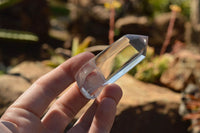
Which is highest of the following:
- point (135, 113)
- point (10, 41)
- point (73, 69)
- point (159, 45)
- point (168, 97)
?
point (73, 69)

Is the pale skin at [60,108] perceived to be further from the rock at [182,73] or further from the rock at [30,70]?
the rock at [182,73]

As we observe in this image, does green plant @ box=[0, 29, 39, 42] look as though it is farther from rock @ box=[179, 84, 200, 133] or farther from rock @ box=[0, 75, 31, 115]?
rock @ box=[179, 84, 200, 133]

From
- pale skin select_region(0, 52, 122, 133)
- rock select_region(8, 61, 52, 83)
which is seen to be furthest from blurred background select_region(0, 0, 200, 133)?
pale skin select_region(0, 52, 122, 133)

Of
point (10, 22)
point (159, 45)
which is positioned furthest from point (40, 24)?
point (159, 45)

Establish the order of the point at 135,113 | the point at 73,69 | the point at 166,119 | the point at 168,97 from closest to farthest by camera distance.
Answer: the point at 73,69
the point at 135,113
the point at 166,119
the point at 168,97

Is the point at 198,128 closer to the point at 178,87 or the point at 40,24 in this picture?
the point at 178,87

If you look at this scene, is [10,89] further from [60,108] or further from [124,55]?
[124,55]
